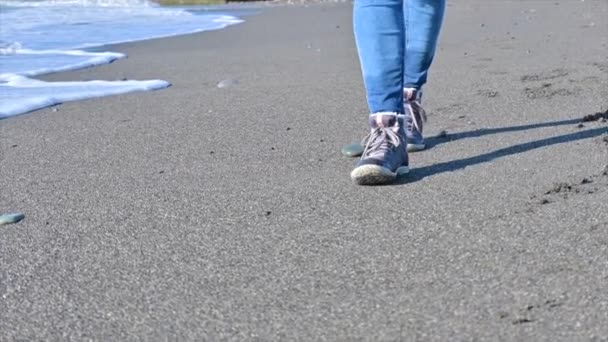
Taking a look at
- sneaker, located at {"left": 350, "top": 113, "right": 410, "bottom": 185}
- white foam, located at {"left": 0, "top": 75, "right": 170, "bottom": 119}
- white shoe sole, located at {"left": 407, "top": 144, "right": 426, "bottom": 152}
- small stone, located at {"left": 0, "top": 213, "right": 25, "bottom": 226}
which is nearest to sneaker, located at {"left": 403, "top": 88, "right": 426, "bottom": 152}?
white shoe sole, located at {"left": 407, "top": 144, "right": 426, "bottom": 152}

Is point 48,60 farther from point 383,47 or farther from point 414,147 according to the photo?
point 383,47

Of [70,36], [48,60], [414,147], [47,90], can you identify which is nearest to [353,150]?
[414,147]

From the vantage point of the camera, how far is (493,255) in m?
2.16

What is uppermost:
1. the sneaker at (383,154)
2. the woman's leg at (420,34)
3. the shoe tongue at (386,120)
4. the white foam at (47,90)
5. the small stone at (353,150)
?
the woman's leg at (420,34)

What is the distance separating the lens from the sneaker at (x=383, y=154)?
288 cm

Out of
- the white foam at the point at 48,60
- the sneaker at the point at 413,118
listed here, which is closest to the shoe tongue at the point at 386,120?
the sneaker at the point at 413,118

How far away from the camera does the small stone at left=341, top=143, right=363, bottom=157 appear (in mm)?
3420

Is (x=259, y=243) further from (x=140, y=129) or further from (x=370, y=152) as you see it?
(x=140, y=129)

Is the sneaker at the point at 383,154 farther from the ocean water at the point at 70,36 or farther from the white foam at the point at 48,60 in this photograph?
the white foam at the point at 48,60

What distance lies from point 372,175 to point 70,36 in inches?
270

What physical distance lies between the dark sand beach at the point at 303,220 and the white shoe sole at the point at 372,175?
4cm

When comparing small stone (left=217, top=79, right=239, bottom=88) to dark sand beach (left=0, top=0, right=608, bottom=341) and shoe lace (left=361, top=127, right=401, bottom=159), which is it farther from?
shoe lace (left=361, top=127, right=401, bottom=159)

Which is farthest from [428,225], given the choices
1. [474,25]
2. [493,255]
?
[474,25]

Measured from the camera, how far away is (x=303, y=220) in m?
2.58
